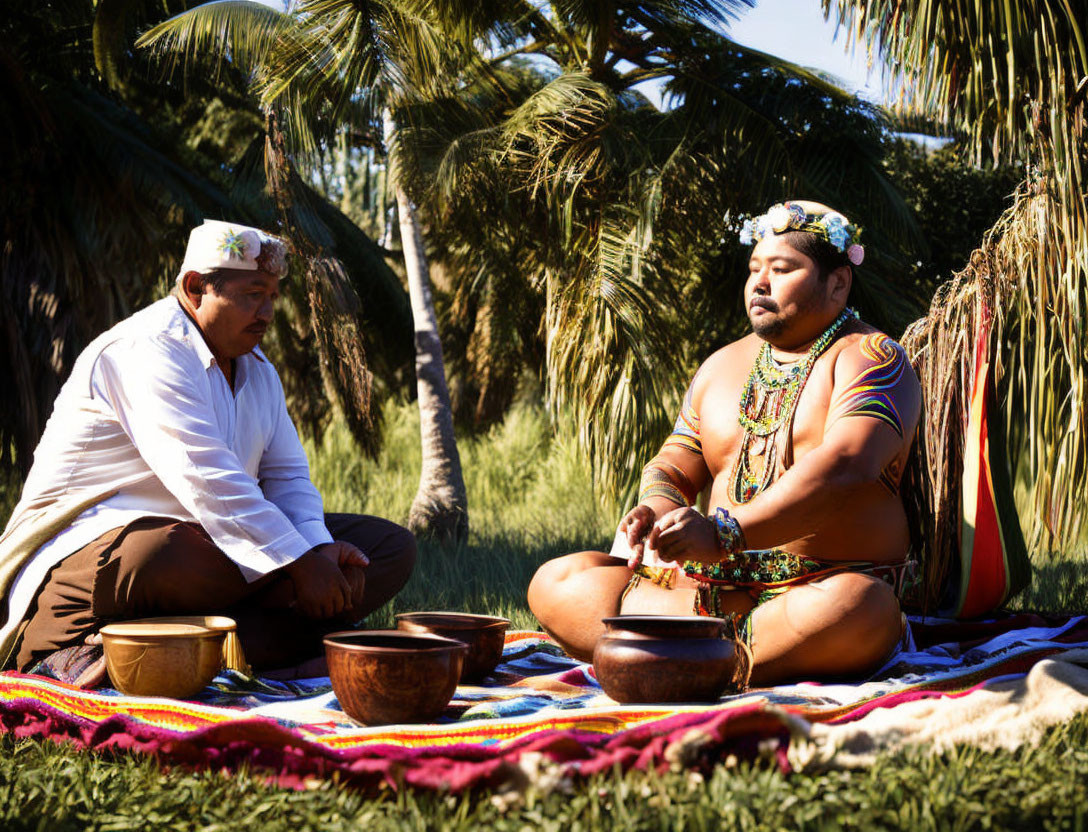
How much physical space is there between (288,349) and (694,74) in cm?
552

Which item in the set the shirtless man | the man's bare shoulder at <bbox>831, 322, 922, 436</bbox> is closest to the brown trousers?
the shirtless man

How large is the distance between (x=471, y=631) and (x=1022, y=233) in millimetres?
2945

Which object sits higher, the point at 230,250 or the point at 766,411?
the point at 230,250

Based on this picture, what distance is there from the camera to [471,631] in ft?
11.2

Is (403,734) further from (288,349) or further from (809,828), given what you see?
(288,349)

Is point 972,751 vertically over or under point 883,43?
under

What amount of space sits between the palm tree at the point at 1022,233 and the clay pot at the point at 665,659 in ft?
6.10

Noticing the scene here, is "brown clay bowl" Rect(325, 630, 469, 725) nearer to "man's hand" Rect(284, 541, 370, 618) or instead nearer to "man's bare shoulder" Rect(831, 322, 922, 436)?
"man's hand" Rect(284, 541, 370, 618)

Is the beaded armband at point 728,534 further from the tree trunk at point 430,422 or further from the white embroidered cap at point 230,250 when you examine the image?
the tree trunk at point 430,422

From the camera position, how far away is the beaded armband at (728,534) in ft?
10.2

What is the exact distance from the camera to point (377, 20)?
7609 mm

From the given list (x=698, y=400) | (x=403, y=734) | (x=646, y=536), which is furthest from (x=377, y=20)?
(x=403, y=734)

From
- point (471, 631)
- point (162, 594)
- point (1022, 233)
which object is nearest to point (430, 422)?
point (1022, 233)

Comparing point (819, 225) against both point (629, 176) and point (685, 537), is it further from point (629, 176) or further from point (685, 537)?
point (629, 176)
